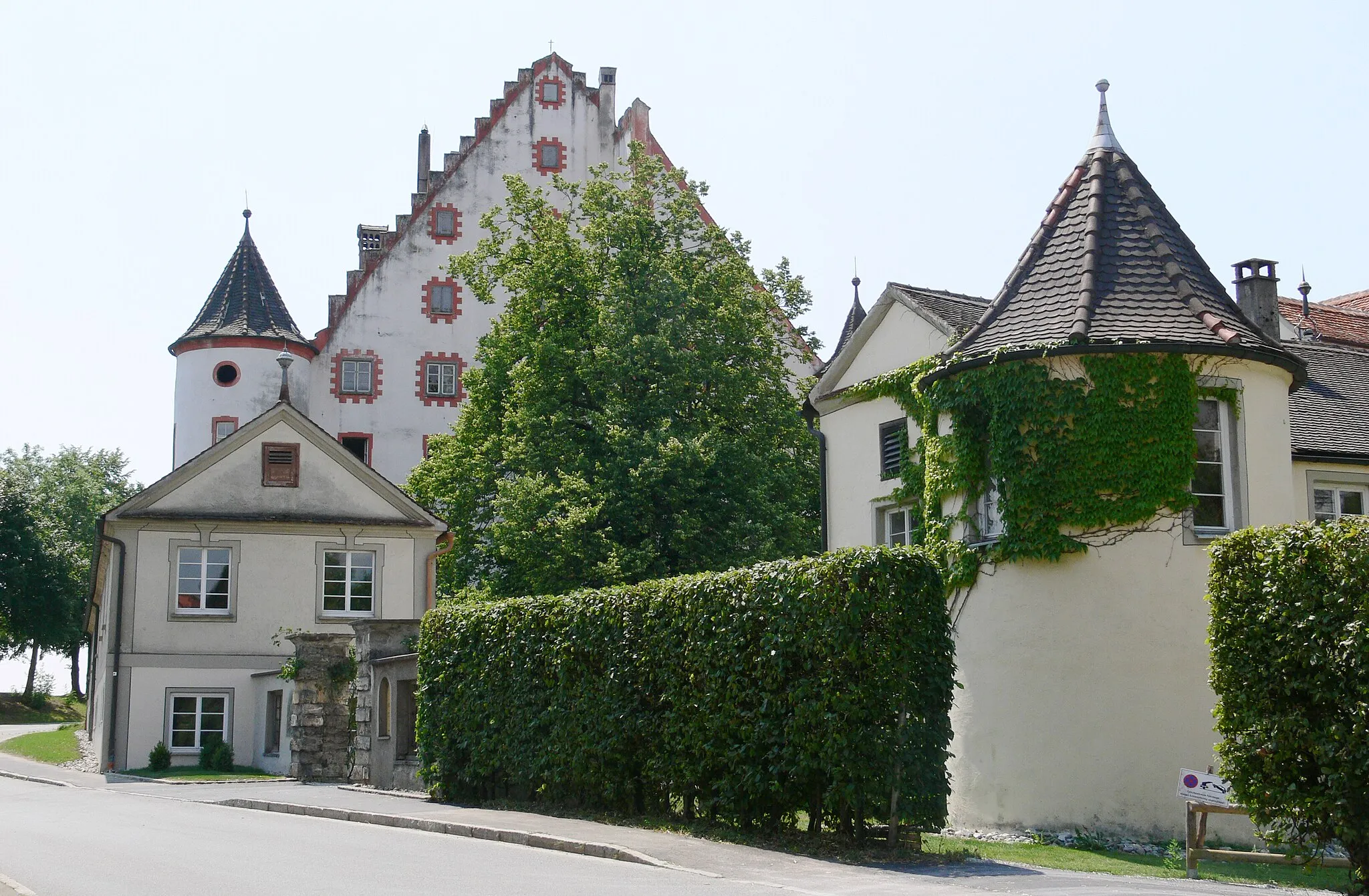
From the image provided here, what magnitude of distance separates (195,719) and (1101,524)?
24.1m

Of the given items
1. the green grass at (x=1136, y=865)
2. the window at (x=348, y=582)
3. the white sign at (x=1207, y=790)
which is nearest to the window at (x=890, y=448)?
the green grass at (x=1136, y=865)

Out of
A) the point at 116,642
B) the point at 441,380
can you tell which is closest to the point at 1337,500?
the point at 116,642

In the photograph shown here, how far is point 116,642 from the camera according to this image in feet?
116

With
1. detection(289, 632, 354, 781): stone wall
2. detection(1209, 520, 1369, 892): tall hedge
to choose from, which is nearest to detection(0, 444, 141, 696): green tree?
detection(289, 632, 354, 781): stone wall

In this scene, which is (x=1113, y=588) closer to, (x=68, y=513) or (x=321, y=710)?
(x=321, y=710)

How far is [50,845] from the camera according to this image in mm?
15812

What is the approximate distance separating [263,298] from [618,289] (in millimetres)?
20379

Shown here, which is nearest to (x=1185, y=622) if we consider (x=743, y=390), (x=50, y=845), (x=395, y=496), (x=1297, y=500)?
(x=1297, y=500)

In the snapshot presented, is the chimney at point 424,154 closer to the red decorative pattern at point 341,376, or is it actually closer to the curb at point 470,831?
the red decorative pattern at point 341,376

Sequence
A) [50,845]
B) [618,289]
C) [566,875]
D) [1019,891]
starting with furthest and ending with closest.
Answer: [618,289] < [50,845] < [566,875] < [1019,891]

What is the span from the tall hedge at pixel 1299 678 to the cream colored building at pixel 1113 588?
5.62 m

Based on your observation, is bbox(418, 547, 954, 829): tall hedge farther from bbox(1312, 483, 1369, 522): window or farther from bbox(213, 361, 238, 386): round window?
bbox(213, 361, 238, 386): round window

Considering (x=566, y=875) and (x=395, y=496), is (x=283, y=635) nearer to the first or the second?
(x=395, y=496)

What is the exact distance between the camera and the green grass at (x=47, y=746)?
3988cm
